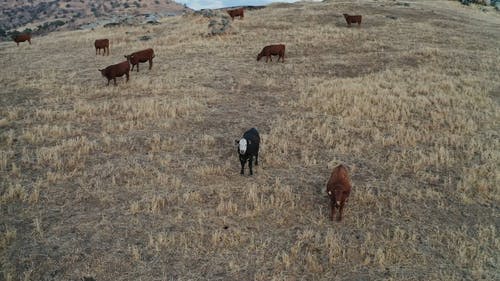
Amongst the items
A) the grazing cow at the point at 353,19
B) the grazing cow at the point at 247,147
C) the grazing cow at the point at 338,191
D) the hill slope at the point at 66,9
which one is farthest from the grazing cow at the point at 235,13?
the hill slope at the point at 66,9

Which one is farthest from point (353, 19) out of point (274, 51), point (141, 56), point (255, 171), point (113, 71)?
point (255, 171)

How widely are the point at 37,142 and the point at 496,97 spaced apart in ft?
57.1

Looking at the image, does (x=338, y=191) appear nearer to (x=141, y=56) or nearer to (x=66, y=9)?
(x=141, y=56)

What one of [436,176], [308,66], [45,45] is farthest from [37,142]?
[45,45]

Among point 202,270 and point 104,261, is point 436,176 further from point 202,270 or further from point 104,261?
point 104,261

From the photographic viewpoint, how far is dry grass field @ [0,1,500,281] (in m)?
7.39

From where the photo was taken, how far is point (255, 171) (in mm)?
10867

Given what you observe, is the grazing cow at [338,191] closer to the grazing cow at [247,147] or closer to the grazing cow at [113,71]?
the grazing cow at [247,147]

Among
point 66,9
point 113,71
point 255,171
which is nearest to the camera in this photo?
point 255,171

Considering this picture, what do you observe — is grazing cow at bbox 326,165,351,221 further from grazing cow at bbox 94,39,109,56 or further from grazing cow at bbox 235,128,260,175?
grazing cow at bbox 94,39,109,56

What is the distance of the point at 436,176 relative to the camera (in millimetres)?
10422

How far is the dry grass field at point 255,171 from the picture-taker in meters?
7.39

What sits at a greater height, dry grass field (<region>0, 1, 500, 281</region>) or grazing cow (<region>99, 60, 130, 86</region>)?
grazing cow (<region>99, 60, 130, 86</region>)

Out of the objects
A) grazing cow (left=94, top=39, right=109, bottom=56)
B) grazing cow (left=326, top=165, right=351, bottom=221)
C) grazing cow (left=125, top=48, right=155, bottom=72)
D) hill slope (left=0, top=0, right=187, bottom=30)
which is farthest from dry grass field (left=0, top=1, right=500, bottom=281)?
hill slope (left=0, top=0, right=187, bottom=30)
